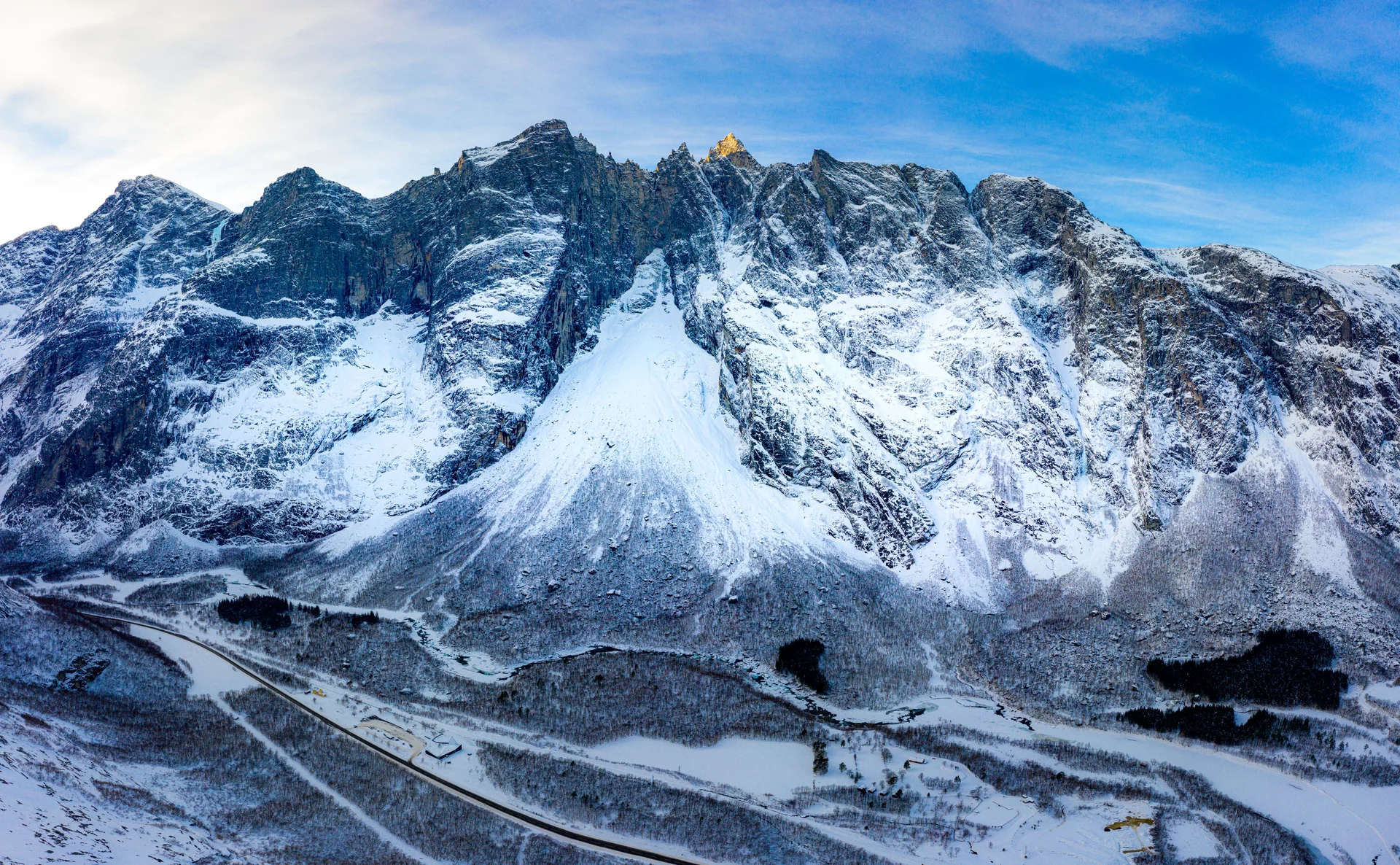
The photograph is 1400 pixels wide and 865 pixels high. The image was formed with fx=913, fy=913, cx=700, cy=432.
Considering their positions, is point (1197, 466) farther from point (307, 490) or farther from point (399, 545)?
point (307, 490)

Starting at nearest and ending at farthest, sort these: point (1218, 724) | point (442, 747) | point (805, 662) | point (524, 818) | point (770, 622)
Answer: point (524, 818), point (442, 747), point (1218, 724), point (805, 662), point (770, 622)

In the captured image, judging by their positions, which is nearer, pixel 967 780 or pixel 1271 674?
pixel 967 780

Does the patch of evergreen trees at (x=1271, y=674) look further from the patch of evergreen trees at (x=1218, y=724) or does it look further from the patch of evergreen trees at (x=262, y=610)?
the patch of evergreen trees at (x=262, y=610)

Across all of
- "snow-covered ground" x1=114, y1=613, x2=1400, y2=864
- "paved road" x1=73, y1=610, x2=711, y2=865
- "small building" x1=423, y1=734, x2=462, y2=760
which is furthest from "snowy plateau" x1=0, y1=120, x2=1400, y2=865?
"small building" x1=423, y1=734, x2=462, y2=760

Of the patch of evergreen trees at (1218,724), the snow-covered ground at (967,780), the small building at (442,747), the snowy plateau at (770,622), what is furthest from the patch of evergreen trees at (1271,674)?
the small building at (442,747)

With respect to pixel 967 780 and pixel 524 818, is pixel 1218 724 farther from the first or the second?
pixel 524 818

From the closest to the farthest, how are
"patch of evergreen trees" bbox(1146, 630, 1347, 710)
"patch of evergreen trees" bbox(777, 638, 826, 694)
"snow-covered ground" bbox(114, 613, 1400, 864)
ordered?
"snow-covered ground" bbox(114, 613, 1400, 864), "patch of evergreen trees" bbox(1146, 630, 1347, 710), "patch of evergreen trees" bbox(777, 638, 826, 694)

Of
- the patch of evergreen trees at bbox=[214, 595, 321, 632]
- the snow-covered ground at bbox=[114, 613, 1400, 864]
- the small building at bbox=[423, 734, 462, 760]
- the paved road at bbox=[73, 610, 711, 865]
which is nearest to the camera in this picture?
the paved road at bbox=[73, 610, 711, 865]

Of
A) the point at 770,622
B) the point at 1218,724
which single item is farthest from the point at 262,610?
the point at 1218,724

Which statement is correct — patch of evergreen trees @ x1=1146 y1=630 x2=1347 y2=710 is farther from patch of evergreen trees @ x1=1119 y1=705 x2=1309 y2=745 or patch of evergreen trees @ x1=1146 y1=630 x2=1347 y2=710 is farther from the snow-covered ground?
the snow-covered ground
